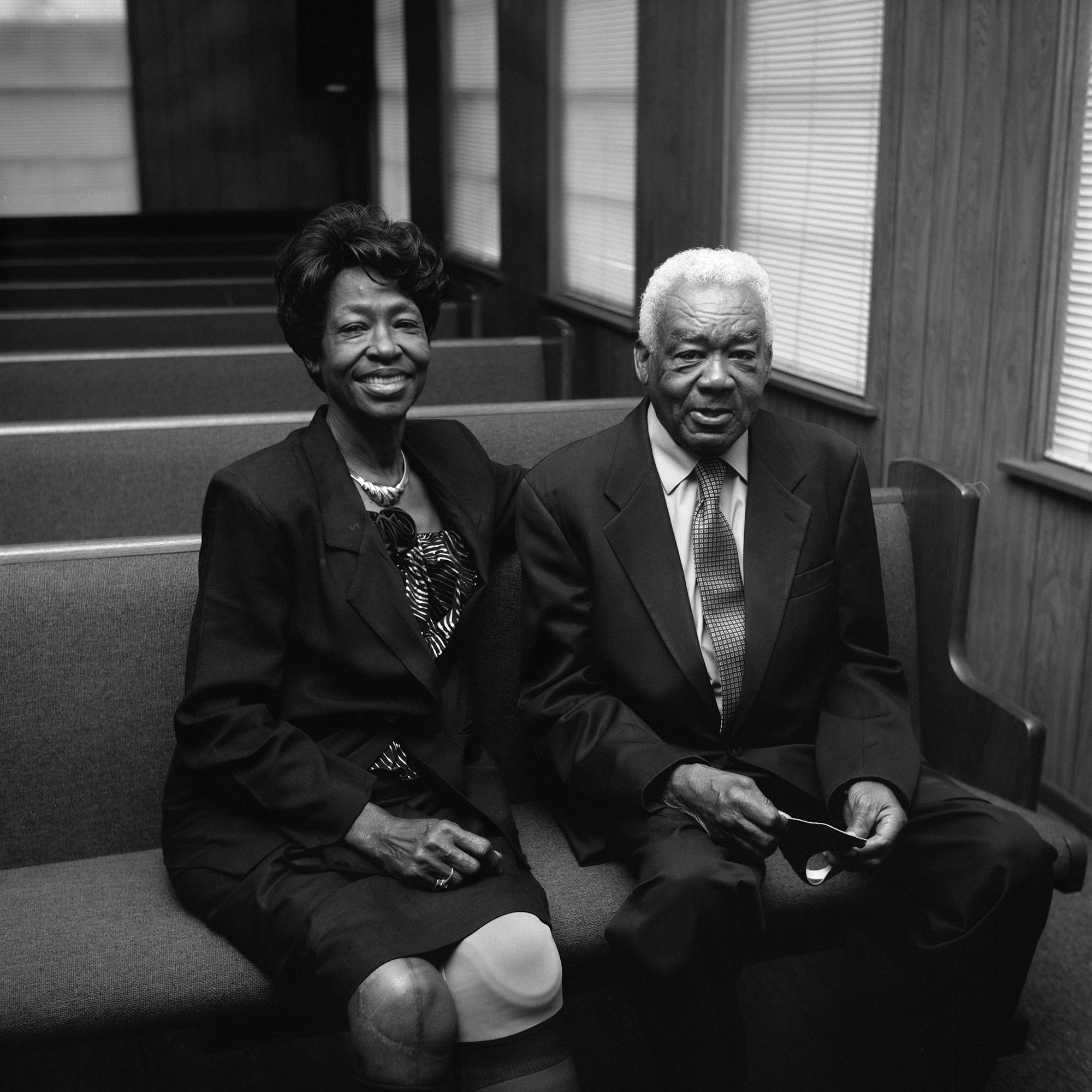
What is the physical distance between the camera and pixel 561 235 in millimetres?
6137

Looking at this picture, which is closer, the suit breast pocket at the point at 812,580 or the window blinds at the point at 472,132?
the suit breast pocket at the point at 812,580

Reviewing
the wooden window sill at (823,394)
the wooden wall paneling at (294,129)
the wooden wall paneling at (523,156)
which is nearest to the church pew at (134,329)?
the wooden wall paneling at (523,156)

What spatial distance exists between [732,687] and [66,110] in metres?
9.56

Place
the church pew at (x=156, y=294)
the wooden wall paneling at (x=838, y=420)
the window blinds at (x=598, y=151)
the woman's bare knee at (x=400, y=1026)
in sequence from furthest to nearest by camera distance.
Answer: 1. the church pew at (x=156, y=294)
2. the window blinds at (x=598, y=151)
3. the wooden wall paneling at (x=838, y=420)
4. the woman's bare knee at (x=400, y=1026)

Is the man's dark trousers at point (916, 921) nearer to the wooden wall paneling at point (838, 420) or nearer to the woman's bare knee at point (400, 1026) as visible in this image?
the woman's bare knee at point (400, 1026)

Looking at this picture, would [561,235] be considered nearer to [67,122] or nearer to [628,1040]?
[628,1040]

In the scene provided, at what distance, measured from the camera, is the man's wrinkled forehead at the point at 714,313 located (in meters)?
1.87

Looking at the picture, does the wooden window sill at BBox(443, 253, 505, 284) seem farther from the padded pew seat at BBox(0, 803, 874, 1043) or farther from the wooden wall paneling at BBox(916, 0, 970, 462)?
the padded pew seat at BBox(0, 803, 874, 1043)

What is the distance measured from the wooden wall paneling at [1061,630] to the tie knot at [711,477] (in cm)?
110

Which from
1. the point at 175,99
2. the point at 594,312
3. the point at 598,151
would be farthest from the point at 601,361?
the point at 175,99

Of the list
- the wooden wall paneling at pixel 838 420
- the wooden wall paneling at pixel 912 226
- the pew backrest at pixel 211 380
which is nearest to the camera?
the wooden wall paneling at pixel 912 226

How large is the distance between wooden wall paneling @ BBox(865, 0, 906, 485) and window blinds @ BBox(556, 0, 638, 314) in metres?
1.80

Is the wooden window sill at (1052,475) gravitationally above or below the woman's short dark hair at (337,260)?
below

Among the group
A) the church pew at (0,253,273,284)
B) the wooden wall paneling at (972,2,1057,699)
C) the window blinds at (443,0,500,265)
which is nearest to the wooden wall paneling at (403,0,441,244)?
the window blinds at (443,0,500,265)
